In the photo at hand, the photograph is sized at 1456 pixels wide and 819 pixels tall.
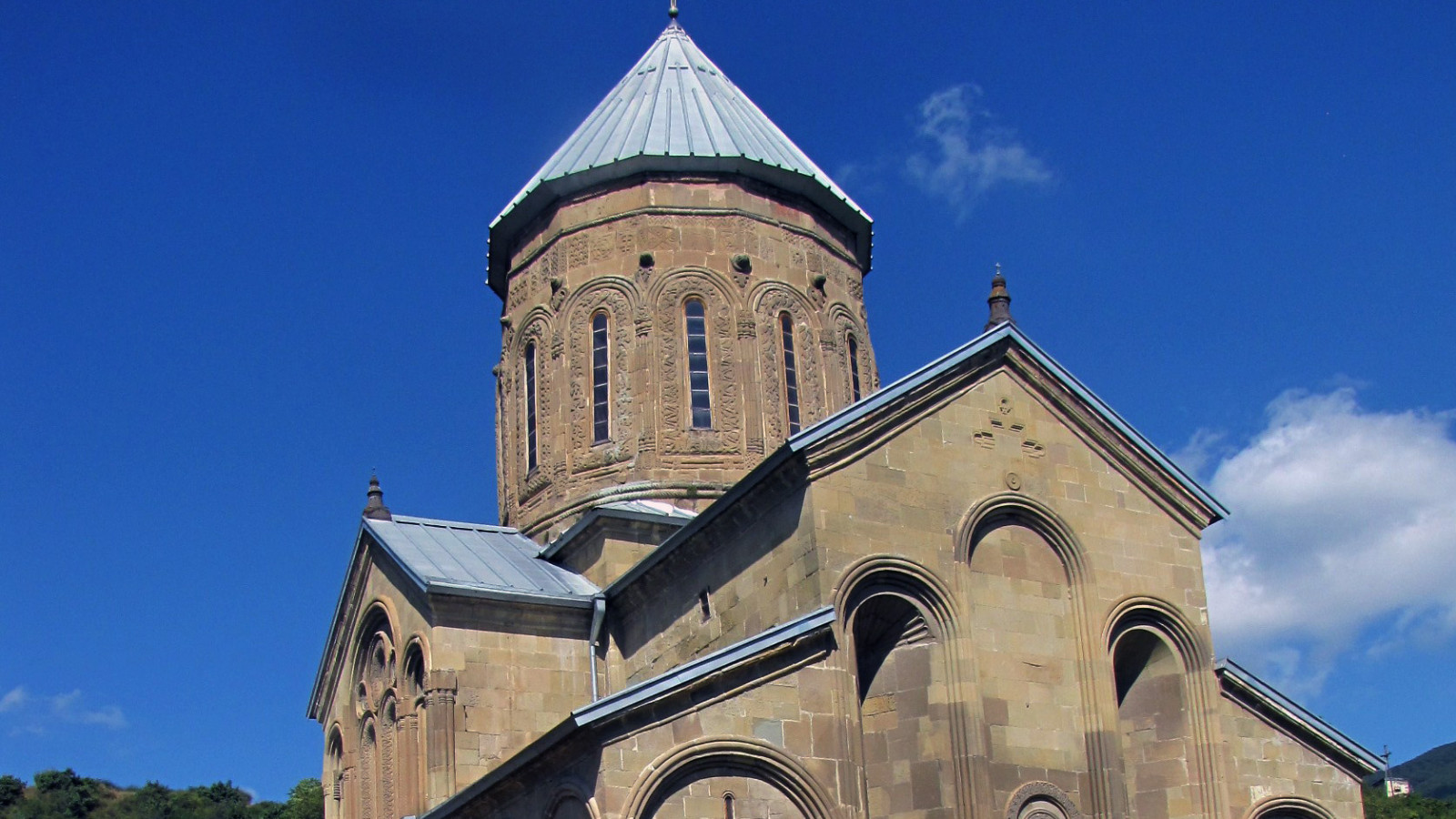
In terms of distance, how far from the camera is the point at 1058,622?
1528cm

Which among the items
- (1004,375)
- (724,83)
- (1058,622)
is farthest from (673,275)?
(1058,622)

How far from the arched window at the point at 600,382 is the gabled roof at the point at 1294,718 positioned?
873 centimetres

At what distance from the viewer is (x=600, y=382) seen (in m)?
21.5

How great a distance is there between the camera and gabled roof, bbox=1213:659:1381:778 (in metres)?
15.9

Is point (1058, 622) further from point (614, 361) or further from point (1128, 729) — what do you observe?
point (614, 361)

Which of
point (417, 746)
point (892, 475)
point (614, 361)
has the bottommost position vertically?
point (417, 746)

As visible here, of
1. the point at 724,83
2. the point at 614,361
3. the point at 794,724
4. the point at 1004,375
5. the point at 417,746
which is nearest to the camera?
the point at 794,724

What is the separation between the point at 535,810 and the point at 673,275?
9476 mm

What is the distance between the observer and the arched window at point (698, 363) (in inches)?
825

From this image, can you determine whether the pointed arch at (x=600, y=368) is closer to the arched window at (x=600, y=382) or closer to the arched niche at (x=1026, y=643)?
the arched window at (x=600, y=382)

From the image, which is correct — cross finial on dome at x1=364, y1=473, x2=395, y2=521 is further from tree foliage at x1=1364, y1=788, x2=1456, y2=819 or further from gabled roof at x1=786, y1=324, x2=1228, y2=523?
tree foliage at x1=1364, y1=788, x2=1456, y2=819

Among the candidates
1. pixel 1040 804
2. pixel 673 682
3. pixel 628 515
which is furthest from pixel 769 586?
pixel 628 515

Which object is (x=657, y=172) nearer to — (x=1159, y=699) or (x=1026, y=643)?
(x=1026, y=643)

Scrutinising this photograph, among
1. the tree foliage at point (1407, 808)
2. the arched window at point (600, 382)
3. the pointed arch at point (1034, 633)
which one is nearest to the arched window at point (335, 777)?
the arched window at point (600, 382)
